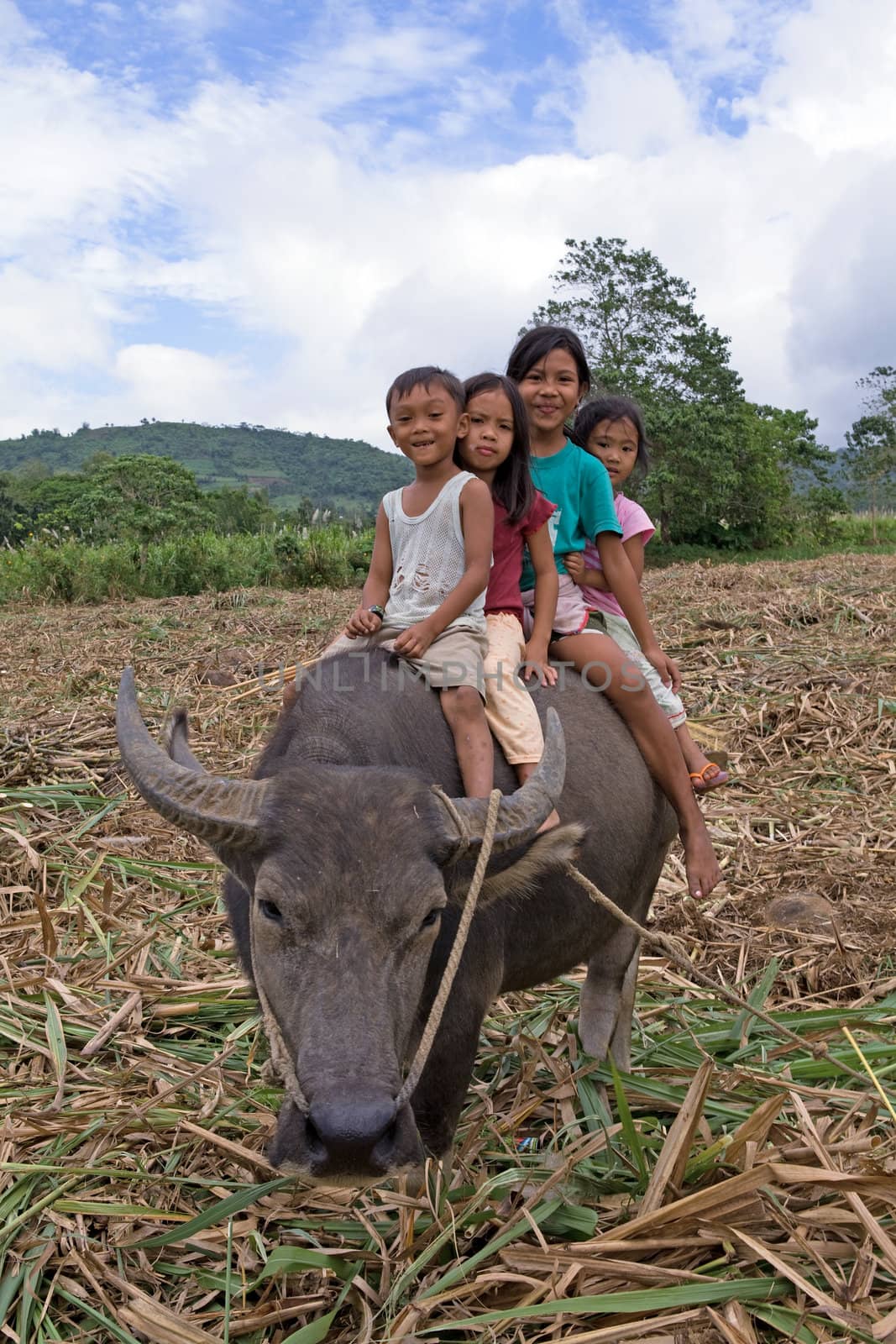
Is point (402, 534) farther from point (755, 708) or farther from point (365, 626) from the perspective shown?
point (755, 708)

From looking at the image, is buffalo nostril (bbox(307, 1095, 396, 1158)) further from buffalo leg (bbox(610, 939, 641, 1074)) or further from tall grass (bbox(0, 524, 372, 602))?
tall grass (bbox(0, 524, 372, 602))

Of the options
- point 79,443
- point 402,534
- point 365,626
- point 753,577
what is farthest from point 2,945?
point 79,443

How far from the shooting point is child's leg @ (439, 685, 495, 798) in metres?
2.74

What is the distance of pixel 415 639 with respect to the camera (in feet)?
9.36

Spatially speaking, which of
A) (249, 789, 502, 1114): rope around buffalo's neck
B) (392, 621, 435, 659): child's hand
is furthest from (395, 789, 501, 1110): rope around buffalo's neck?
(392, 621, 435, 659): child's hand

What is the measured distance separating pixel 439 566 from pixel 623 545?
973 mm

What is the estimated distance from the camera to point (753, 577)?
13.1 m

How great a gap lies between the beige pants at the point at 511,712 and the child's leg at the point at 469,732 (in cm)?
8

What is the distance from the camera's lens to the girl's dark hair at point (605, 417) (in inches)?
148

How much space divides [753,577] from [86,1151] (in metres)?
11.9

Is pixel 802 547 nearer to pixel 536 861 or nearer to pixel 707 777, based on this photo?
pixel 707 777

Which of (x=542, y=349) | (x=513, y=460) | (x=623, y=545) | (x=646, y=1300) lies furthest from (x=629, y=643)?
(x=646, y=1300)

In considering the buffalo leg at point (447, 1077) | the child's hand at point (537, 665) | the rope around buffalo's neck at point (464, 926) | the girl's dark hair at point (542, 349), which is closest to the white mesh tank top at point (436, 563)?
the child's hand at point (537, 665)

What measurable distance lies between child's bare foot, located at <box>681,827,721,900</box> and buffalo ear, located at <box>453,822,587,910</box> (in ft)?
4.22
